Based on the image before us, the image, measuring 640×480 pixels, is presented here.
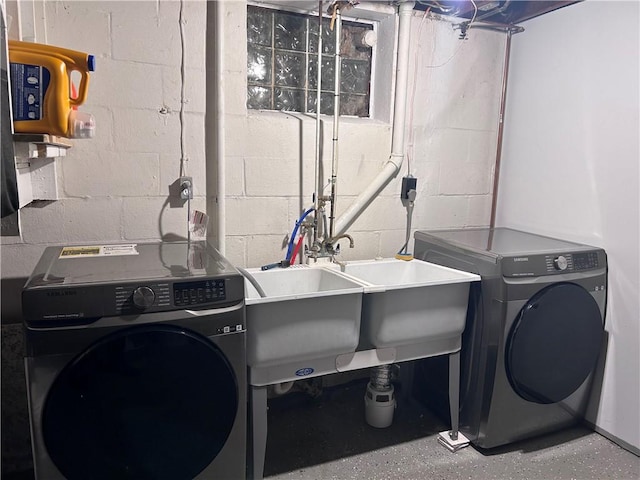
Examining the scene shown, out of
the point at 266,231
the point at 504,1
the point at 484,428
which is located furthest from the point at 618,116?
the point at 266,231

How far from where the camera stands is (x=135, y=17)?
1.89 metres

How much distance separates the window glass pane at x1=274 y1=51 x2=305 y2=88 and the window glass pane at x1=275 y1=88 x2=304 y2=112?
0.11 feet

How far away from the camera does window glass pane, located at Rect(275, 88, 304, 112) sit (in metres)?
2.31

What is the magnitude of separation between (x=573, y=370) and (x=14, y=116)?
2.32m

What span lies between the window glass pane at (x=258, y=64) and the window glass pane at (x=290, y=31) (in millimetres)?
81

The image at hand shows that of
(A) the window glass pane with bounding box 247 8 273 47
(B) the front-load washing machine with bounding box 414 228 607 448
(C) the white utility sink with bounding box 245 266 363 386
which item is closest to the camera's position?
(C) the white utility sink with bounding box 245 266 363 386

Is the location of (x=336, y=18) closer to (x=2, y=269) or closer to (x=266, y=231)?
(x=266, y=231)

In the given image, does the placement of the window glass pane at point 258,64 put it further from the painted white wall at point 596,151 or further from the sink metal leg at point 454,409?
the sink metal leg at point 454,409

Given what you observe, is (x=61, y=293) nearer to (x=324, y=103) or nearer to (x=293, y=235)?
(x=293, y=235)

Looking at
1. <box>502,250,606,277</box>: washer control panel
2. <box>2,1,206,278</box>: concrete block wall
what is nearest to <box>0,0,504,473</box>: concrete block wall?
<box>2,1,206,278</box>: concrete block wall

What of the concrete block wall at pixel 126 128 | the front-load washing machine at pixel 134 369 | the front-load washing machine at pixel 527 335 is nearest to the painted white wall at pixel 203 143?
the concrete block wall at pixel 126 128

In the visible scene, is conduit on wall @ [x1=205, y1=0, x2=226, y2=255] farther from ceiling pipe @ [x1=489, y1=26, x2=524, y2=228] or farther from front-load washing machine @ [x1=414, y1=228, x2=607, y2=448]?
ceiling pipe @ [x1=489, y1=26, x2=524, y2=228]

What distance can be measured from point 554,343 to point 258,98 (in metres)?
1.75

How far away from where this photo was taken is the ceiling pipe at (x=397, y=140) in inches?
91.2
